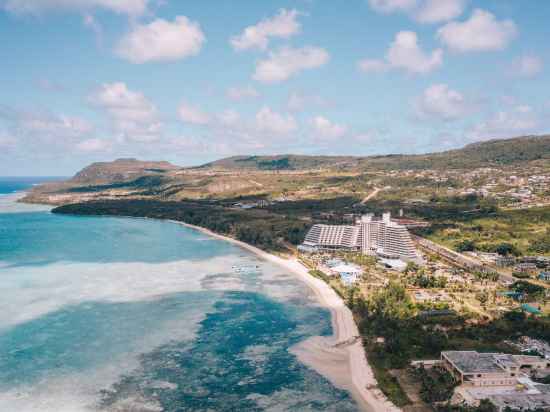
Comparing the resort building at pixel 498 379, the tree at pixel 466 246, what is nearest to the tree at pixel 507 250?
the tree at pixel 466 246

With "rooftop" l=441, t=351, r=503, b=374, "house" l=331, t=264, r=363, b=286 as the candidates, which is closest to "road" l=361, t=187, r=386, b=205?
"house" l=331, t=264, r=363, b=286

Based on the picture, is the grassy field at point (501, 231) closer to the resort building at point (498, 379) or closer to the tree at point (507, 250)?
the tree at point (507, 250)

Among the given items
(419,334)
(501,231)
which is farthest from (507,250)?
(419,334)

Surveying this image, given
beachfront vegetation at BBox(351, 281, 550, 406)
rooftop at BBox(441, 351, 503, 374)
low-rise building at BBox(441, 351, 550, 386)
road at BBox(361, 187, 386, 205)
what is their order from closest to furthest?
low-rise building at BBox(441, 351, 550, 386) → rooftop at BBox(441, 351, 503, 374) → beachfront vegetation at BBox(351, 281, 550, 406) → road at BBox(361, 187, 386, 205)

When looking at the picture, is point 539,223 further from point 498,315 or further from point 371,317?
point 371,317

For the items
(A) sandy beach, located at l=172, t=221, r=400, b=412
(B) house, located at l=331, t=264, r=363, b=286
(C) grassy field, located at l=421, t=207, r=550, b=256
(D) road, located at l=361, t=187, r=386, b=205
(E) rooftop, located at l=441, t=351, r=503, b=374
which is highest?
(D) road, located at l=361, t=187, r=386, b=205

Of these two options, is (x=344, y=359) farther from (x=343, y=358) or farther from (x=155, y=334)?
(x=155, y=334)

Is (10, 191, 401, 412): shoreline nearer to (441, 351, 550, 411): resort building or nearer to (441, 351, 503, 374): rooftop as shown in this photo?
(441, 351, 550, 411): resort building
